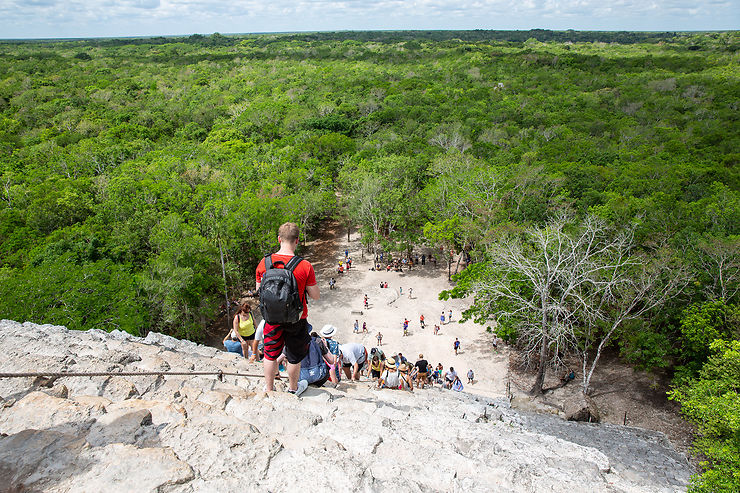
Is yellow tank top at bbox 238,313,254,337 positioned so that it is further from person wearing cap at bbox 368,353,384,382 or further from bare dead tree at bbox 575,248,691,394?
bare dead tree at bbox 575,248,691,394

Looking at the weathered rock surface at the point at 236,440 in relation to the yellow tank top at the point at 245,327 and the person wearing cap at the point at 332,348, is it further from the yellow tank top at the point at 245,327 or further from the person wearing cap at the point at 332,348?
the yellow tank top at the point at 245,327

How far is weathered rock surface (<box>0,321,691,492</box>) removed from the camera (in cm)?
368

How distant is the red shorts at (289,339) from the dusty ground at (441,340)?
32.9 ft

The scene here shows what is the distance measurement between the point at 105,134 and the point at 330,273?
38180 mm

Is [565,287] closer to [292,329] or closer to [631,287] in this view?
[631,287]

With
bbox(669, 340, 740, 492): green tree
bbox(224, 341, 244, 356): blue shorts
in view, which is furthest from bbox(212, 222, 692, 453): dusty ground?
bbox(224, 341, 244, 356): blue shorts

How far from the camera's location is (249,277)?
87.7ft

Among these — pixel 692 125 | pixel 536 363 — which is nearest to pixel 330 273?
pixel 536 363

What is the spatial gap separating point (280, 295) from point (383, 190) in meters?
27.4

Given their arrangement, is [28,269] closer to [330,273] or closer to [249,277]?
[249,277]

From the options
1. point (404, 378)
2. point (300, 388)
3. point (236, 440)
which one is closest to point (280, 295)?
point (236, 440)

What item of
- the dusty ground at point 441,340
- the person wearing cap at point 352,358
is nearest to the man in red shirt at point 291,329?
the person wearing cap at point 352,358

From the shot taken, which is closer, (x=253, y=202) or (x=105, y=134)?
(x=253, y=202)

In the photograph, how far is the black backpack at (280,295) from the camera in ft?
16.4
